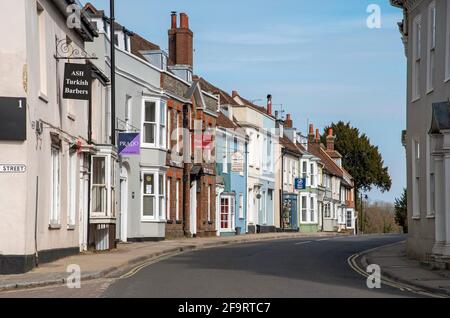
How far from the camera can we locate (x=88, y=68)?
75.6 feet

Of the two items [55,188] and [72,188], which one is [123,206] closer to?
[72,188]

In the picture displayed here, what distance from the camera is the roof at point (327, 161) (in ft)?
272

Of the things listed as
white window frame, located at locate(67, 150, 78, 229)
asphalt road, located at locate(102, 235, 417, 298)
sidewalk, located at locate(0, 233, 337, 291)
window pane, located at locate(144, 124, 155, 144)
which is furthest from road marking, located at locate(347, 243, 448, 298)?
window pane, located at locate(144, 124, 155, 144)

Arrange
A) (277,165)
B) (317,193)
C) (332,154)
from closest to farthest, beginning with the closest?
(277,165), (317,193), (332,154)

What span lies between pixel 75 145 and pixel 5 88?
6748 millimetres

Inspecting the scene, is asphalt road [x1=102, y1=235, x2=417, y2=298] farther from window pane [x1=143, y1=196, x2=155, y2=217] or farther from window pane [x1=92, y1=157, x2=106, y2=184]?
window pane [x1=143, y1=196, x2=155, y2=217]

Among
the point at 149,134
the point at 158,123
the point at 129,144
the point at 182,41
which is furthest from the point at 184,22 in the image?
the point at 129,144

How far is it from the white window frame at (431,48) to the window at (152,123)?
53.6 feet

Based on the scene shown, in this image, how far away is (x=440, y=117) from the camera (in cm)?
2120

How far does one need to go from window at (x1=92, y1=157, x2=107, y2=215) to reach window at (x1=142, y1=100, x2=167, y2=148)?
28.8ft

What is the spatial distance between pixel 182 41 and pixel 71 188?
23.2m

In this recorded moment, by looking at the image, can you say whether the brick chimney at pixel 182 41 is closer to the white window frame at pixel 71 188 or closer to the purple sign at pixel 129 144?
the purple sign at pixel 129 144
